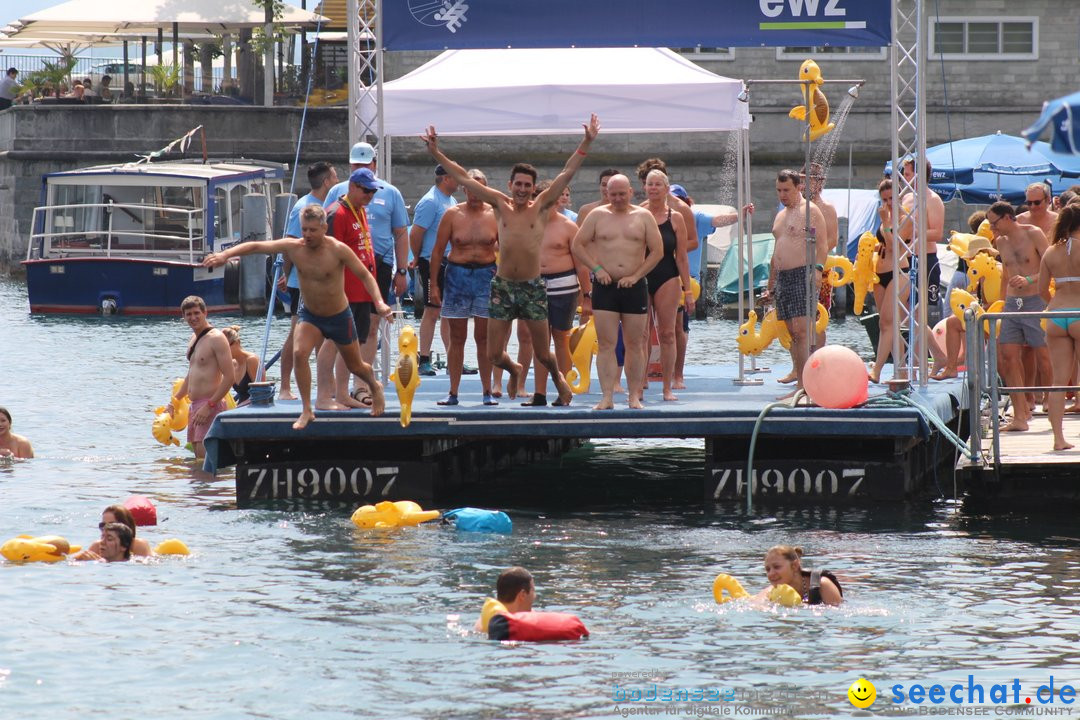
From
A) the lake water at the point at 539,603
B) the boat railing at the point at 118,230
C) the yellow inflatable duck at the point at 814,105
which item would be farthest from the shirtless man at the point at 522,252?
the boat railing at the point at 118,230

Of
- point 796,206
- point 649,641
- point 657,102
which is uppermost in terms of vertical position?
point 657,102

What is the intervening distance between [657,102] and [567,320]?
3.45 m

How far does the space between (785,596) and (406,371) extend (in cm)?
366

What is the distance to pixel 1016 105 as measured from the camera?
4047cm

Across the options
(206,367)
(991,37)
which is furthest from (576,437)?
(991,37)

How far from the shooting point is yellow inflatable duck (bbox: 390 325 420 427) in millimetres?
12172

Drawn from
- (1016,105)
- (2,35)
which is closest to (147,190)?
(2,35)

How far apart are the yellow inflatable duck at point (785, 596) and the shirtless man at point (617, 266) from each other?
10.6 ft

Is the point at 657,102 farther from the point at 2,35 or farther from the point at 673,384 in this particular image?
the point at 2,35

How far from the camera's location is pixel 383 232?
13.8 meters

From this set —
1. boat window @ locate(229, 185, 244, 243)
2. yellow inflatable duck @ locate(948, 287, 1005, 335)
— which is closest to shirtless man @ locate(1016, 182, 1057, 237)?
yellow inflatable duck @ locate(948, 287, 1005, 335)

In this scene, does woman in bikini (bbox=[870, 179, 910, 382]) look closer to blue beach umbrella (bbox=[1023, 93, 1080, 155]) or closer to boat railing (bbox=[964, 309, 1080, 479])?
boat railing (bbox=[964, 309, 1080, 479])

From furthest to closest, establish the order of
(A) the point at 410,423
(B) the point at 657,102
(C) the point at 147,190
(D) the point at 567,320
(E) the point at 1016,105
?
(E) the point at 1016,105 < (C) the point at 147,190 < (B) the point at 657,102 < (D) the point at 567,320 < (A) the point at 410,423

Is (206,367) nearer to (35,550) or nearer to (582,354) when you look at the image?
(582,354)
